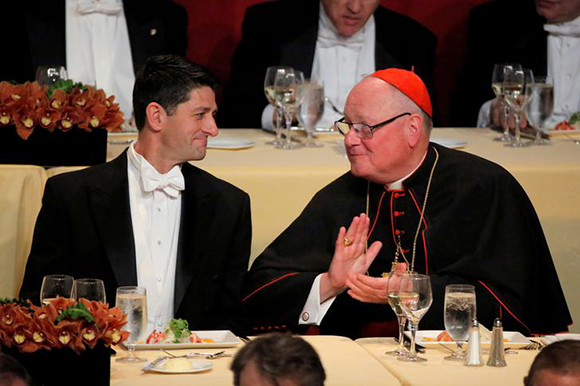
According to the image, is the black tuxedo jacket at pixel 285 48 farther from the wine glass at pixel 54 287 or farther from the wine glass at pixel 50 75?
the wine glass at pixel 54 287

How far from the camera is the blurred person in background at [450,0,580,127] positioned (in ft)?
21.6

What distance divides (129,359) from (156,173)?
111 centimetres

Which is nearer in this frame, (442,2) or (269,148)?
(269,148)

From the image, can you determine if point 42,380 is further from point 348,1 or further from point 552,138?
point 348,1

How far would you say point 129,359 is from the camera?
10.7 feet

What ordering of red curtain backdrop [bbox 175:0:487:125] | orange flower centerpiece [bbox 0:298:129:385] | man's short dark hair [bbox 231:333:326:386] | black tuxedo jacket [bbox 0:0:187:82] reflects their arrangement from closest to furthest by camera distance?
man's short dark hair [bbox 231:333:326:386] < orange flower centerpiece [bbox 0:298:129:385] < black tuxedo jacket [bbox 0:0:187:82] < red curtain backdrop [bbox 175:0:487:125]

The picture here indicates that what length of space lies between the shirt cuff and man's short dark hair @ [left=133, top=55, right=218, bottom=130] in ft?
2.70

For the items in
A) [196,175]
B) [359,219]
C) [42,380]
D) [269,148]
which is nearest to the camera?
[42,380]

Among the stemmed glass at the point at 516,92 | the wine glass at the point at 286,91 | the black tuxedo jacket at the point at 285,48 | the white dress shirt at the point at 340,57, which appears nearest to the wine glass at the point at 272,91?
the wine glass at the point at 286,91

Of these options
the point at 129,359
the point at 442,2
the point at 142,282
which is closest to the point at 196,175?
the point at 142,282

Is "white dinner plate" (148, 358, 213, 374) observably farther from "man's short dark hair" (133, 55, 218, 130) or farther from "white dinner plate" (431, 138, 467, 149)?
"white dinner plate" (431, 138, 467, 149)

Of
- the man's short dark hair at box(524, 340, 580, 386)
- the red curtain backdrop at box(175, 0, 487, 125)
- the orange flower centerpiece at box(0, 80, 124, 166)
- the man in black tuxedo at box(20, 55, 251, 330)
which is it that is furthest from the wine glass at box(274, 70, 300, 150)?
the man's short dark hair at box(524, 340, 580, 386)

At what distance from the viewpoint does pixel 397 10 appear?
784 cm

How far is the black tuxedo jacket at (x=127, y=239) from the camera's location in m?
4.11
